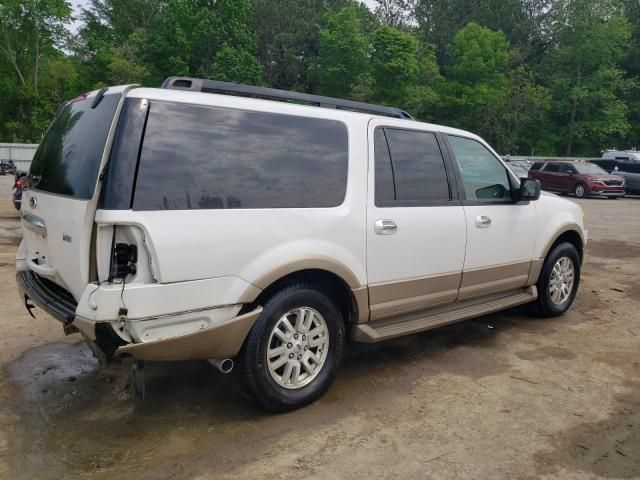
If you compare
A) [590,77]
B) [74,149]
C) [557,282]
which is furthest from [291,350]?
[590,77]

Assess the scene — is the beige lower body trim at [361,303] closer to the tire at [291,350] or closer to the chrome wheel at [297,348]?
the tire at [291,350]

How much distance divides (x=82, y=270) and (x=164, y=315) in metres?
0.50

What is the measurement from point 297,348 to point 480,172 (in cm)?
238

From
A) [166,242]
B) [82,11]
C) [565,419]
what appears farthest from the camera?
[82,11]

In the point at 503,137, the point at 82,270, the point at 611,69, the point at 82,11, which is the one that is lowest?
the point at 82,270

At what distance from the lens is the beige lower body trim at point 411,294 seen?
13.0 ft

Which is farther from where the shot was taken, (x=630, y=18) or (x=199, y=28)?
(x=630, y=18)

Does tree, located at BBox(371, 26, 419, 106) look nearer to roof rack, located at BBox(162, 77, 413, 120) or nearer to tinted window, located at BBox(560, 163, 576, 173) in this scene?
tinted window, located at BBox(560, 163, 576, 173)

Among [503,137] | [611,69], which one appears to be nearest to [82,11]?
[503,137]

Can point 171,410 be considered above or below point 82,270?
below

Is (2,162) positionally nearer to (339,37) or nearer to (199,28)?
(199,28)

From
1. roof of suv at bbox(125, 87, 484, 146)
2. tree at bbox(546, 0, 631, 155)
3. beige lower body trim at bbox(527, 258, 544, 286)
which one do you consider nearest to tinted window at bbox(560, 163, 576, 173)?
beige lower body trim at bbox(527, 258, 544, 286)

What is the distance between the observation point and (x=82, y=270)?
297 cm

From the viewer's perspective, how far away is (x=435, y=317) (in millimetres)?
4367
